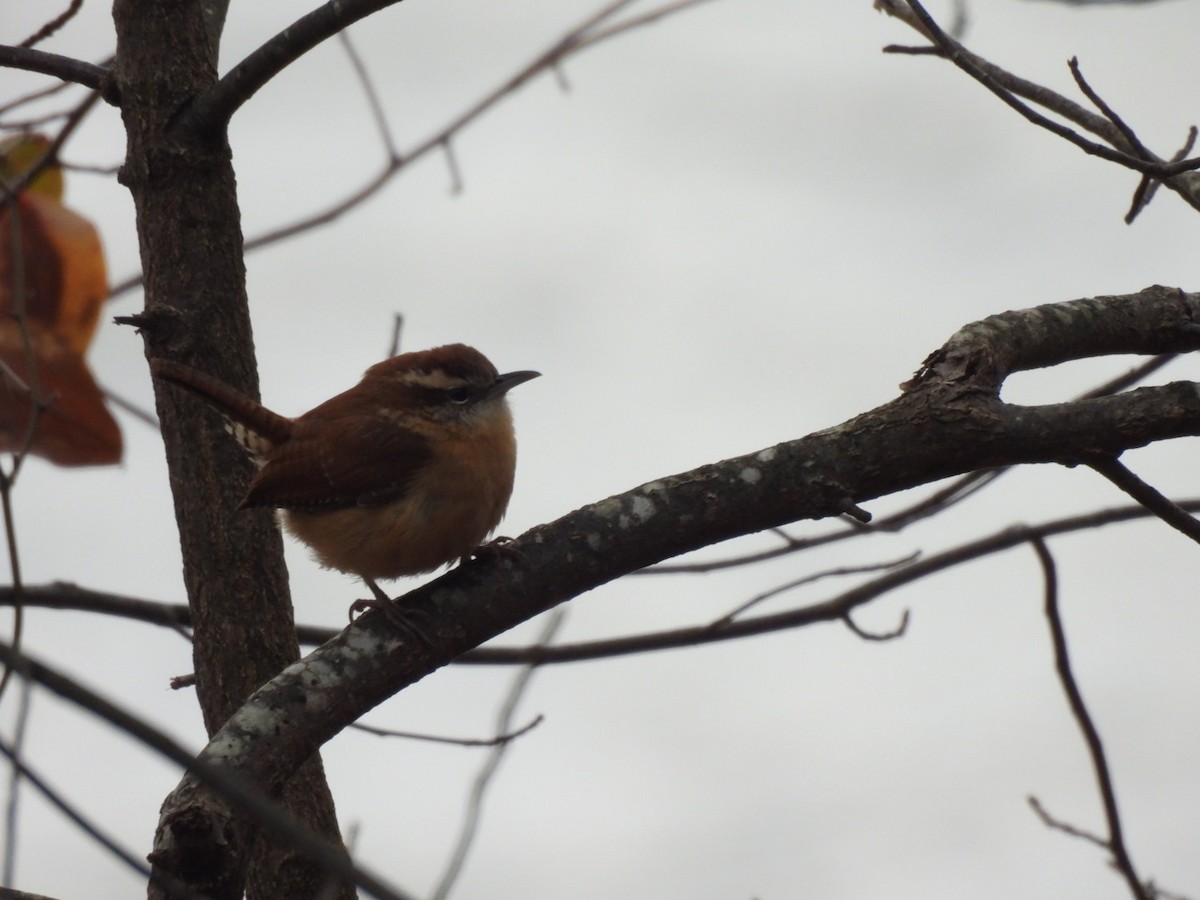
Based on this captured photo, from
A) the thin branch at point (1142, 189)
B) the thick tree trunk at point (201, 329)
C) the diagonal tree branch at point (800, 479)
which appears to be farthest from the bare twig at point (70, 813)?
the thin branch at point (1142, 189)

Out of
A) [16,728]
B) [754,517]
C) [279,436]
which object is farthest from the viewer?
[279,436]

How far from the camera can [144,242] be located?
3.35 metres

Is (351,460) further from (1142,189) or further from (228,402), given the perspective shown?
(1142,189)

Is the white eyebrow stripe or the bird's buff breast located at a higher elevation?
the white eyebrow stripe

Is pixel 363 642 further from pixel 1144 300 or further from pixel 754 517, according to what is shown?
pixel 1144 300

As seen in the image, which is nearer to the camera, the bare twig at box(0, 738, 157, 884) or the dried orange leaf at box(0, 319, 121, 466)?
the bare twig at box(0, 738, 157, 884)

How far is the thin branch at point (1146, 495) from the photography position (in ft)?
8.41

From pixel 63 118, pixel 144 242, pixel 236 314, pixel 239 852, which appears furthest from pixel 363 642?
pixel 63 118

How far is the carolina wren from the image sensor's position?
3.82 metres

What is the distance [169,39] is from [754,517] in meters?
1.91

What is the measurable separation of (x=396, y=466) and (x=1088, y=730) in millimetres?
2033

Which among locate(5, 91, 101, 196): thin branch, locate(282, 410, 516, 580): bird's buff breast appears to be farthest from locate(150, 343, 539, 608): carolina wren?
locate(5, 91, 101, 196): thin branch

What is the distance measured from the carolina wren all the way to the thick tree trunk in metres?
0.19

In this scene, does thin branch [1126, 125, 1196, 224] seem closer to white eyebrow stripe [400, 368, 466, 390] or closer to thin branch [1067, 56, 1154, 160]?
thin branch [1067, 56, 1154, 160]
